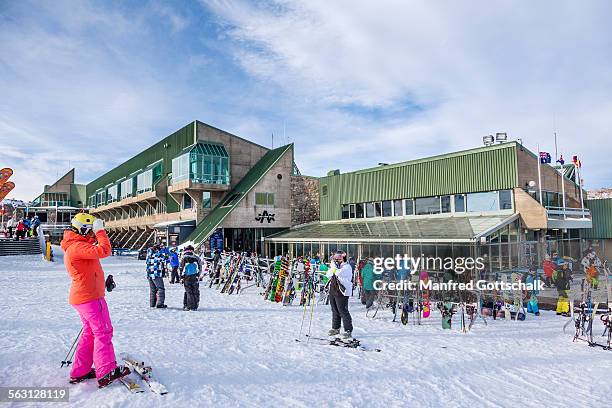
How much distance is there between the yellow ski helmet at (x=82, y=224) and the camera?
4836 millimetres

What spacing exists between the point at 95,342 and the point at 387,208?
21770 mm

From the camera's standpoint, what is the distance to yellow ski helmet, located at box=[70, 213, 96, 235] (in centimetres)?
484

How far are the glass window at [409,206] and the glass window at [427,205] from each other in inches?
12.1

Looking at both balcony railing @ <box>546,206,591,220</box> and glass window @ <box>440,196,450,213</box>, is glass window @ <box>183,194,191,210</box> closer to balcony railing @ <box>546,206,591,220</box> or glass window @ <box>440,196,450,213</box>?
glass window @ <box>440,196,450,213</box>

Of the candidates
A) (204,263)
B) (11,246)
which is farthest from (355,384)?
(11,246)

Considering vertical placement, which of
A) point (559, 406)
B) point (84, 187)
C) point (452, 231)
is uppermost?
point (84, 187)

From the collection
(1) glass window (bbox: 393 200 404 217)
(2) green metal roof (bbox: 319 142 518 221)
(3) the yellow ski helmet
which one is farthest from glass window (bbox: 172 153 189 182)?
(3) the yellow ski helmet

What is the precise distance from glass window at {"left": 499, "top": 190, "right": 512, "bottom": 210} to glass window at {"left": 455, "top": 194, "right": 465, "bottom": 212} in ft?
6.81

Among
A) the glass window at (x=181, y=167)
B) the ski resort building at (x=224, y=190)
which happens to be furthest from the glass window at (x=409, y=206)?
the glass window at (x=181, y=167)

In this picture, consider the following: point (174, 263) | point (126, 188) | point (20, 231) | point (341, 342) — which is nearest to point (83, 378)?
point (341, 342)

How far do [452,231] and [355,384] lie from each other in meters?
12.3

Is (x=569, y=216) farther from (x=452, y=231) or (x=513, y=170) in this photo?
(x=452, y=231)

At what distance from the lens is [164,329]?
25.8 ft

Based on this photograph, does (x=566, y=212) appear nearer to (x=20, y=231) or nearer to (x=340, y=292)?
(x=340, y=292)
